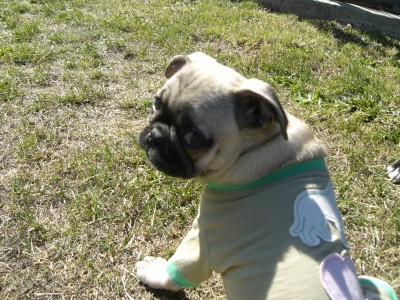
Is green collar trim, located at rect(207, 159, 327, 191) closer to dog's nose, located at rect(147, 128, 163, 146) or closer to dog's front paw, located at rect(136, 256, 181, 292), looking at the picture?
dog's nose, located at rect(147, 128, 163, 146)

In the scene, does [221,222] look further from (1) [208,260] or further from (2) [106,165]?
(2) [106,165]

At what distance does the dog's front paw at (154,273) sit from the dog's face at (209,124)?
0.92 m

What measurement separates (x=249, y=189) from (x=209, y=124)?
0.52 meters

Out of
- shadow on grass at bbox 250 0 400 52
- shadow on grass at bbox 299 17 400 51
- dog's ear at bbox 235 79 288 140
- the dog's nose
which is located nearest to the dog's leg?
dog's ear at bbox 235 79 288 140

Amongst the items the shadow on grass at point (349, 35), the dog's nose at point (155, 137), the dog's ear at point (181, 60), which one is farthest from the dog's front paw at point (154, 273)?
the shadow on grass at point (349, 35)

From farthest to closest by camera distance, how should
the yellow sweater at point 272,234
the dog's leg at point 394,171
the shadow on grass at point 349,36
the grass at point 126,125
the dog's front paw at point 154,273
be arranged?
the shadow on grass at point 349,36 < the dog's leg at point 394,171 < the grass at point 126,125 < the dog's front paw at point 154,273 < the yellow sweater at point 272,234

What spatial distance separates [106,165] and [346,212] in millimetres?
2544

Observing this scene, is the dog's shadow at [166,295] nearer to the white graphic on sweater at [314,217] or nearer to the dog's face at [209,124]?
the dog's face at [209,124]

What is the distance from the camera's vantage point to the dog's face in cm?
263

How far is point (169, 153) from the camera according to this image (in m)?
2.73

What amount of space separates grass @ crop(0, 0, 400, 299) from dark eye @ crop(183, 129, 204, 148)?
1311 millimetres

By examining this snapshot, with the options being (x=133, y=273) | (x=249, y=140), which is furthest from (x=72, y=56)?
(x=249, y=140)

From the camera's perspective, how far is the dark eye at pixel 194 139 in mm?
2631

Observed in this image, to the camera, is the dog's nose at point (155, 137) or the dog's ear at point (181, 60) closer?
the dog's nose at point (155, 137)
